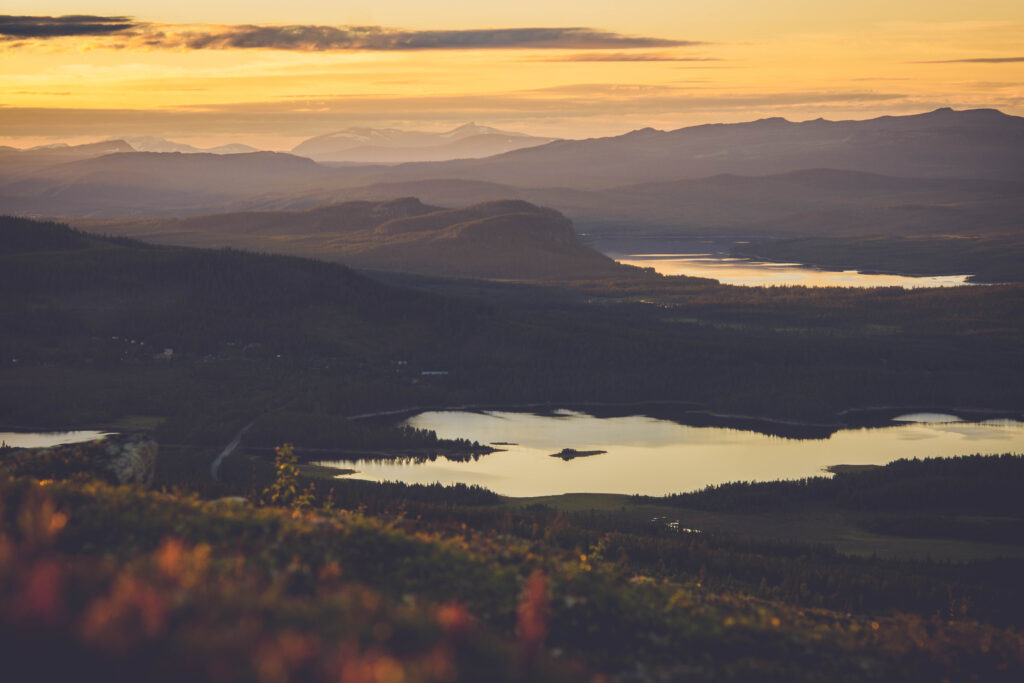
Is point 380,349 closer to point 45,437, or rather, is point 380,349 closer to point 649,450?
point 45,437

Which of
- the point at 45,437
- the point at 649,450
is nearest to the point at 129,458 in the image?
the point at 45,437

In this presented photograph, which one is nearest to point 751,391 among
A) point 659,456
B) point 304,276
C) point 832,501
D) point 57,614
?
point 659,456

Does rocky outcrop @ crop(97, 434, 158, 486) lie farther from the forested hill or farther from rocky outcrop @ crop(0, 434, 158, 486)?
the forested hill

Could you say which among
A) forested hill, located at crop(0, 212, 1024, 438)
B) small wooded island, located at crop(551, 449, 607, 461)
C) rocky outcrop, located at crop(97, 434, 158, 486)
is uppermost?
rocky outcrop, located at crop(97, 434, 158, 486)

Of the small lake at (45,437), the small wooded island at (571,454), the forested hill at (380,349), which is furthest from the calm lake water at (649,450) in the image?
the small lake at (45,437)

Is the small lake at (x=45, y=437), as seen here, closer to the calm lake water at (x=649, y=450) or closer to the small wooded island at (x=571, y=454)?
the calm lake water at (x=649, y=450)

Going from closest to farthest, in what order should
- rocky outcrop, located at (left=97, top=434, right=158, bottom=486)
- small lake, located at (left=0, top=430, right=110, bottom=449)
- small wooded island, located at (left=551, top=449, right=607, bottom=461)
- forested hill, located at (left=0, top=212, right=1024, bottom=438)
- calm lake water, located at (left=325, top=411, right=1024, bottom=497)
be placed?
rocky outcrop, located at (left=97, top=434, right=158, bottom=486)
calm lake water, located at (left=325, top=411, right=1024, bottom=497)
small lake, located at (left=0, top=430, right=110, bottom=449)
small wooded island, located at (left=551, top=449, right=607, bottom=461)
forested hill, located at (left=0, top=212, right=1024, bottom=438)

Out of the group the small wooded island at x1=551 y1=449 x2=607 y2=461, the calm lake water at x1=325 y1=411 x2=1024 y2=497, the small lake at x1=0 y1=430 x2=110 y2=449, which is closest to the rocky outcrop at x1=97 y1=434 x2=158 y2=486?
the calm lake water at x1=325 y1=411 x2=1024 y2=497

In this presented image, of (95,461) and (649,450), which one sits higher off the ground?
(95,461)

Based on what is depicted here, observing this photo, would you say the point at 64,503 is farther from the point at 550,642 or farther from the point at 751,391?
the point at 751,391
